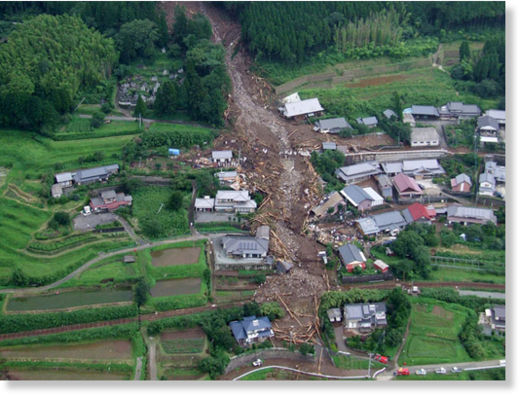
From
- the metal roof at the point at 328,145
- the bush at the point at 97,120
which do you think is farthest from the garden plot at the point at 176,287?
the metal roof at the point at 328,145

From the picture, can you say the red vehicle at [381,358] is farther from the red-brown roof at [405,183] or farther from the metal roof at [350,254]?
the red-brown roof at [405,183]

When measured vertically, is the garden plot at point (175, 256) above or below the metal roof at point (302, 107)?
below

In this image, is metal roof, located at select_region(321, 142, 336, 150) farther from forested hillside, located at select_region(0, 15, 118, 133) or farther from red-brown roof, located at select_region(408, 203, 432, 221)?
forested hillside, located at select_region(0, 15, 118, 133)

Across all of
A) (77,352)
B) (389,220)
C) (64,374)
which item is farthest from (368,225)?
(64,374)

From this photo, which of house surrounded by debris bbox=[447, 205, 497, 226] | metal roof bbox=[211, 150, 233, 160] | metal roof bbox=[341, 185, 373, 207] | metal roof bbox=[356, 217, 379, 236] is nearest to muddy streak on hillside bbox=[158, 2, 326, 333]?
metal roof bbox=[211, 150, 233, 160]

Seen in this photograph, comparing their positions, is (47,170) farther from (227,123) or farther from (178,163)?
(227,123)

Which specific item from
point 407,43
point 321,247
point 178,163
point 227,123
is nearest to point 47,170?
point 178,163
